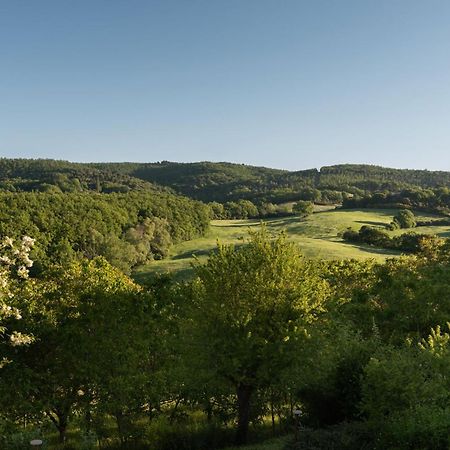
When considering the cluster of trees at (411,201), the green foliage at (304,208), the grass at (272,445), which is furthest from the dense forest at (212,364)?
the cluster of trees at (411,201)

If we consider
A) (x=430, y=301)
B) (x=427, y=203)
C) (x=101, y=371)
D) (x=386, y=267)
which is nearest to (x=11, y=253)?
(x=101, y=371)

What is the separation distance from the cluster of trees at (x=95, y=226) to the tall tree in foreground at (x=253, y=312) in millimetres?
81937

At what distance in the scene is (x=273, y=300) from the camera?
1063 inches

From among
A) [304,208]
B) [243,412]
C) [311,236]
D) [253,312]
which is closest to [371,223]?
[311,236]

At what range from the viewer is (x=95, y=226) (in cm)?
12938

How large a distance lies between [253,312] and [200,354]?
3.92 m

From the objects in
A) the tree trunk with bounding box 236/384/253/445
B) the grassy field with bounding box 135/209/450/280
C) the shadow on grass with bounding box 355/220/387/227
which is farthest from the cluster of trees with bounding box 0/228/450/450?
the shadow on grass with bounding box 355/220/387/227

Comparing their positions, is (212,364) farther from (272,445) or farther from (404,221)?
(404,221)

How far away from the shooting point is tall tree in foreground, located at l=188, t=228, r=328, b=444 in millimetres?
25984

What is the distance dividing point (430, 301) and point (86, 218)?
107981 millimetres

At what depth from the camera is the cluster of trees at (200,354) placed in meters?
24.7

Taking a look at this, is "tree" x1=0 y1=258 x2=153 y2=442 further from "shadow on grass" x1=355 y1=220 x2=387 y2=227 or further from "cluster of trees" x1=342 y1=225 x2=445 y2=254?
"shadow on grass" x1=355 y1=220 x2=387 y2=227

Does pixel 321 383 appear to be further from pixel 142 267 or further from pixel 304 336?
pixel 142 267

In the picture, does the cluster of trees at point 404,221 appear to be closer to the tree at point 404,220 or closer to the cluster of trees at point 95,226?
the tree at point 404,220
